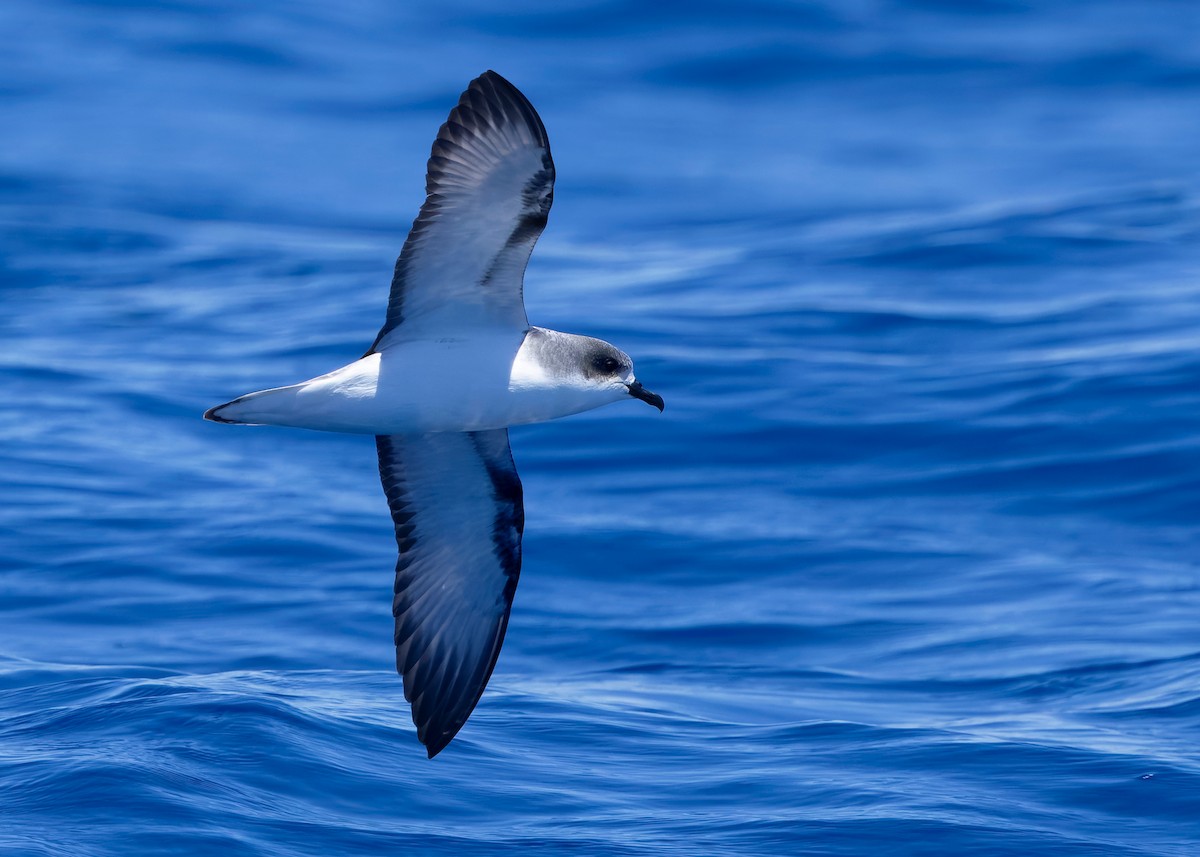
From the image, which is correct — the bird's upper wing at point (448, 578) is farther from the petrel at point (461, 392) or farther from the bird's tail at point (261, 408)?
the bird's tail at point (261, 408)

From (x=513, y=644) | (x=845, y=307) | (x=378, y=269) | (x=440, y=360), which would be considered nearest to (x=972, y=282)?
(x=845, y=307)

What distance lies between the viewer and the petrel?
26.2ft

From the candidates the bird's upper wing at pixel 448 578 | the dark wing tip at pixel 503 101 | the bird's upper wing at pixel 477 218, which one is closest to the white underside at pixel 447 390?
the bird's upper wing at pixel 477 218

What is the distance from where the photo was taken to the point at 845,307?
17.4m

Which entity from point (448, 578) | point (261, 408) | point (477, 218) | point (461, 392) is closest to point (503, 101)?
point (477, 218)

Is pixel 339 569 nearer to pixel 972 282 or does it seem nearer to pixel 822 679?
pixel 822 679

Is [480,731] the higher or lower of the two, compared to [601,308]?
lower

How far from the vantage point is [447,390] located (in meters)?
8.48

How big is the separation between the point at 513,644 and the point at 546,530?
1414mm

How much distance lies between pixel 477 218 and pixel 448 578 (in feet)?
7.52

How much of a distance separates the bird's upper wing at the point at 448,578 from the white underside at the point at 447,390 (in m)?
0.86

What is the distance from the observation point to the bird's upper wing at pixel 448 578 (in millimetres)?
9461

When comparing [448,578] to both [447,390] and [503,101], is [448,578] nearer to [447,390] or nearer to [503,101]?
[447,390]

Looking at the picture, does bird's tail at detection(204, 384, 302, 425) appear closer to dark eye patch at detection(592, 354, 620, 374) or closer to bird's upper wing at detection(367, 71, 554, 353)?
bird's upper wing at detection(367, 71, 554, 353)
